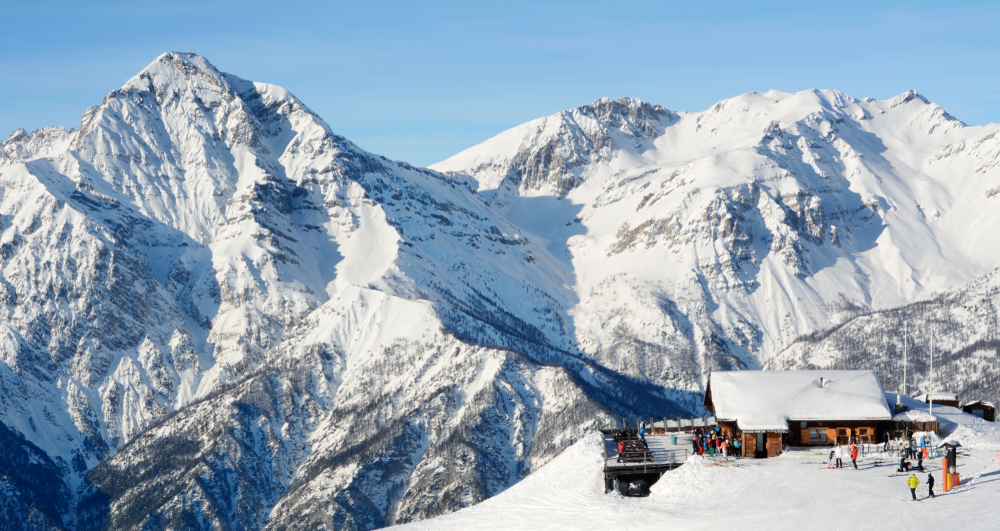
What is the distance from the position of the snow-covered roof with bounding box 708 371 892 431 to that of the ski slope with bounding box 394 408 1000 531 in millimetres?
3961

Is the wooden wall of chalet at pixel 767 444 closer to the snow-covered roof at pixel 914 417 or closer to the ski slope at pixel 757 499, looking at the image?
the ski slope at pixel 757 499

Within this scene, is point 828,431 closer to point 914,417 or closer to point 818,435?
point 818,435

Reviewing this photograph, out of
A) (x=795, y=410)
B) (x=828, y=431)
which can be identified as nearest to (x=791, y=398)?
(x=795, y=410)

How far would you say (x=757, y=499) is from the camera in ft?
292

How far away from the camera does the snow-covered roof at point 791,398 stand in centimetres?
10650

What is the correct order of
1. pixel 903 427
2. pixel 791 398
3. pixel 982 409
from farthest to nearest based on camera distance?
1. pixel 982 409
2. pixel 903 427
3. pixel 791 398

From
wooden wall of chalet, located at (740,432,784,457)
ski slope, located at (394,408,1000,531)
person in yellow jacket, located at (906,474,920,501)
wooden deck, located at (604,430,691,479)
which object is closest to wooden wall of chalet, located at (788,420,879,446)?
ski slope, located at (394,408,1000,531)

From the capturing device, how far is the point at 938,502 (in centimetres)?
8288

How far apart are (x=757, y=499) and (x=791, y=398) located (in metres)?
22.1

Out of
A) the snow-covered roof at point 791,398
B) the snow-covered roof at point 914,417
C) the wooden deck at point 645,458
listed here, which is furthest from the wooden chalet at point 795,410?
the wooden deck at point 645,458

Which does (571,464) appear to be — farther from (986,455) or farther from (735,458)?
(986,455)

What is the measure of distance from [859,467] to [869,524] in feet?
64.5

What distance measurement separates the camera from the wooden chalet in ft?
345

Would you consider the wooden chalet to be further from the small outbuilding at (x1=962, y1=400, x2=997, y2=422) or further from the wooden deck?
the small outbuilding at (x1=962, y1=400, x2=997, y2=422)
